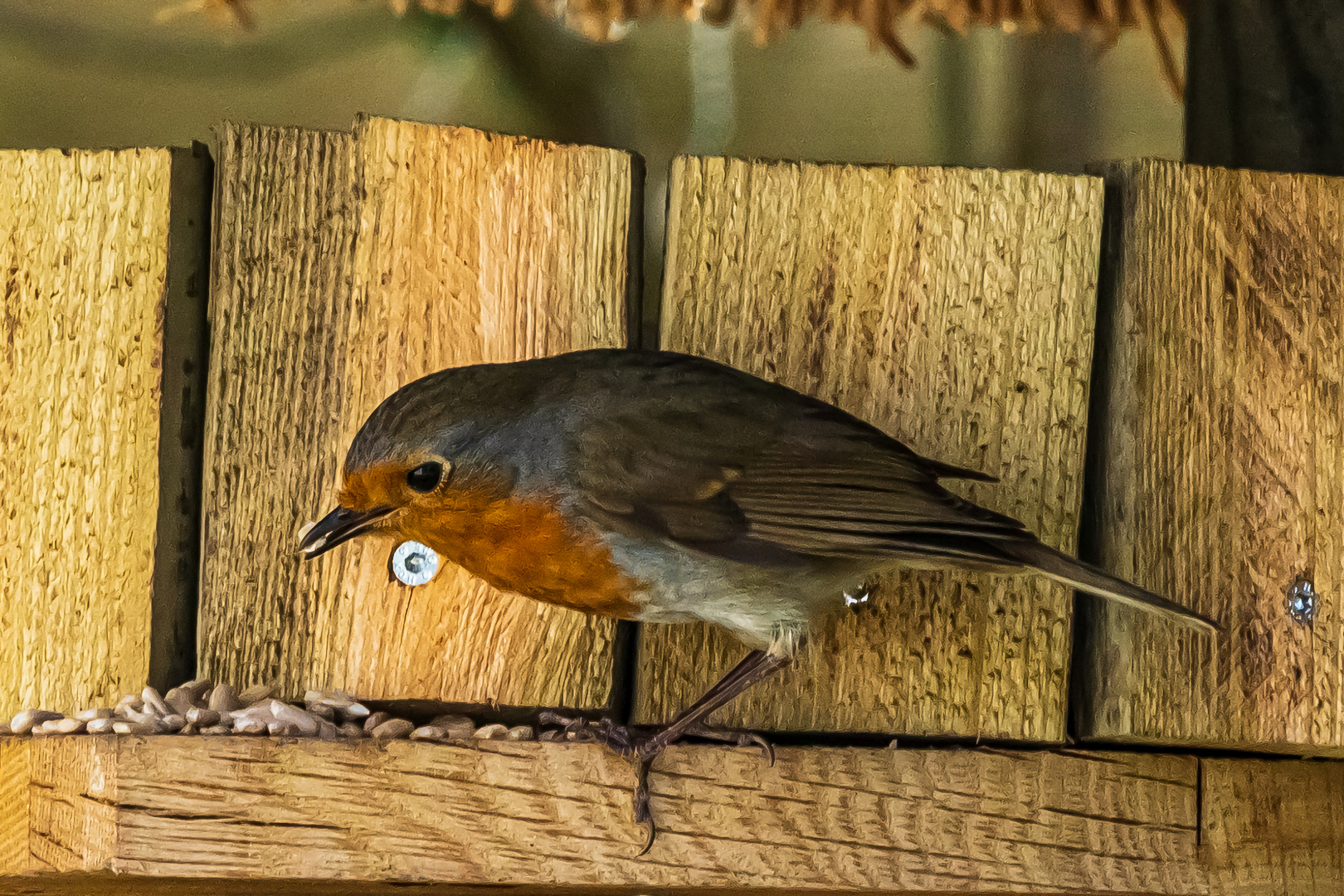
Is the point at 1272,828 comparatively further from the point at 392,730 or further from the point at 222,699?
the point at 222,699

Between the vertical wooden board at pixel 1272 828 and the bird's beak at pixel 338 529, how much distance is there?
1.06 m

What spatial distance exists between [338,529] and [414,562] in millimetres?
242

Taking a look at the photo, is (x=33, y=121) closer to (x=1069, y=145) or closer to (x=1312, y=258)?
(x=1069, y=145)

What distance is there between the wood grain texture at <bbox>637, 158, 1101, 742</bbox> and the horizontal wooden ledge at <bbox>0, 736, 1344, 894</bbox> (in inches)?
3.2

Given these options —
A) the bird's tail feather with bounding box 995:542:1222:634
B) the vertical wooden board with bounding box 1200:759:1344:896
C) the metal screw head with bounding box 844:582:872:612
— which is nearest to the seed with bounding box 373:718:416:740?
the metal screw head with bounding box 844:582:872:612

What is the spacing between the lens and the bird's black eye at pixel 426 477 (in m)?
1.29

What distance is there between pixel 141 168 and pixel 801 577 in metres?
0.98

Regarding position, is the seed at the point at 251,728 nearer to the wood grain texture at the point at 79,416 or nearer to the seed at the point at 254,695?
the seed at the point at 254,695

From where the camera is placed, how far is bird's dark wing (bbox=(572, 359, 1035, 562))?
132 centimetres

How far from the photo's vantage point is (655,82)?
88.7 inches

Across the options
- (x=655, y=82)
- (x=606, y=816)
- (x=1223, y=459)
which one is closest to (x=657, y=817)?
(x=606, y=816)

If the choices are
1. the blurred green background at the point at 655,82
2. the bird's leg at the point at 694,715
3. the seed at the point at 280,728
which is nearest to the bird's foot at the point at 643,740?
the bird's leg at the point at 694,715

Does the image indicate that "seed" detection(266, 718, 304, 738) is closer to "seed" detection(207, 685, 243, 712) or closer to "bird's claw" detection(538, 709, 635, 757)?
"seed" detection(207, 685, 243, 712)

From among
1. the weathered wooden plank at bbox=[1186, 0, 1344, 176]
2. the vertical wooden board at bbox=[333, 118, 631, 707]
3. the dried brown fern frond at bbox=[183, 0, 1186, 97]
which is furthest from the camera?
the dried brown fern frond at bbox=[183, 0, 1186, 97]
